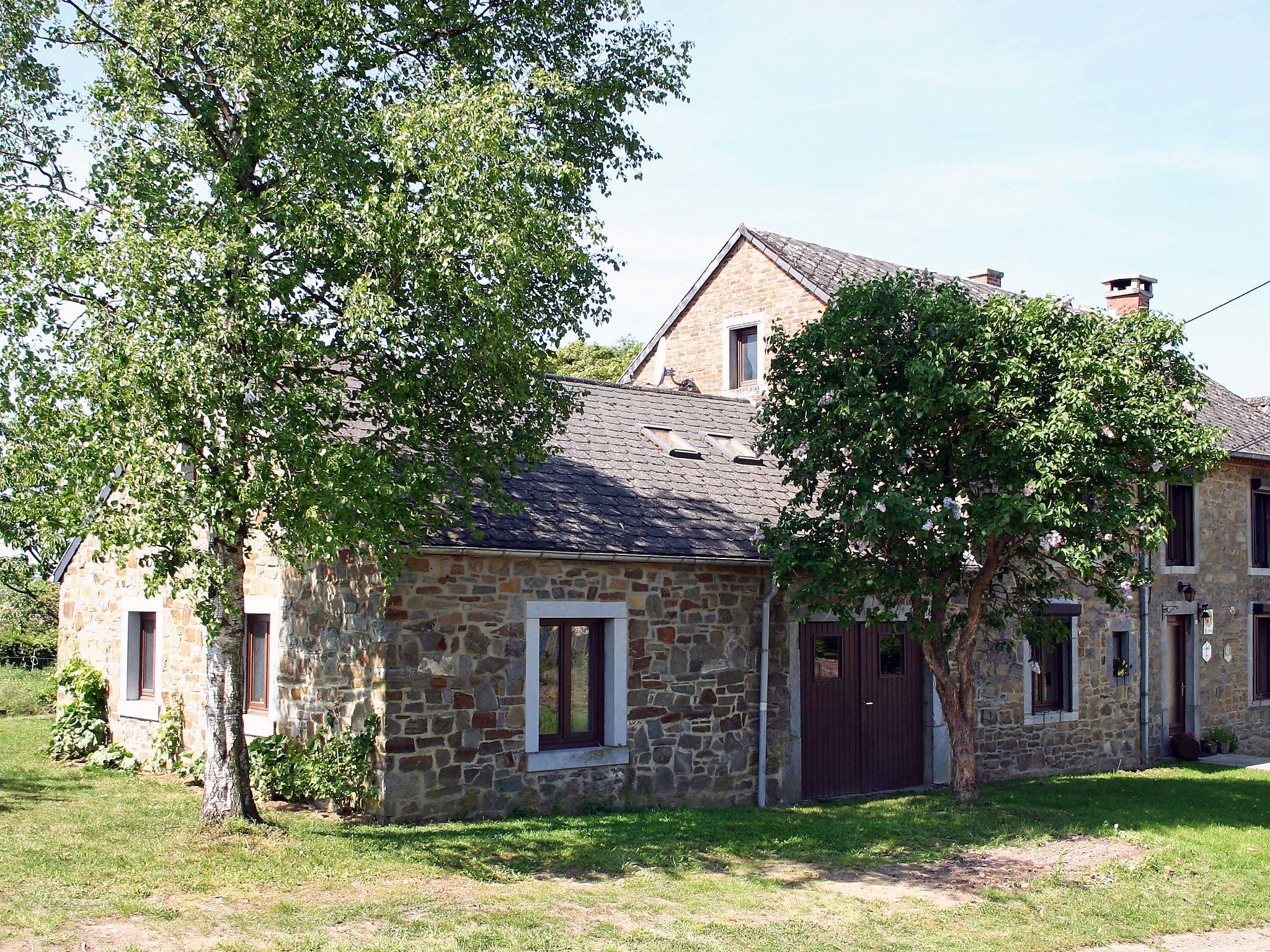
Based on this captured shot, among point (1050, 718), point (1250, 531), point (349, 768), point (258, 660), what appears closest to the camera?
point (349, 768)

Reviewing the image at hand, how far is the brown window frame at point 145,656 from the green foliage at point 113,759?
2.40 ft

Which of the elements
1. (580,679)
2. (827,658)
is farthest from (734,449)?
(580,679)

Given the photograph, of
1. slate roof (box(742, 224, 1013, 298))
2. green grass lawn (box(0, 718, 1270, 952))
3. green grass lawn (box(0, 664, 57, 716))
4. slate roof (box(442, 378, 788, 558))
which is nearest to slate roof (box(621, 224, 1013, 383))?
slate roof (box(742, 224, 1013, 298))

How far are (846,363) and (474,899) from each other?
6.58m

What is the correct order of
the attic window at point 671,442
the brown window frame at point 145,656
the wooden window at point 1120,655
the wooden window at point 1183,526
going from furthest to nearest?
the wooden window at point 1183,526
the wooden window at point 1120,655
the attic window at point 671,442
the brown window frame at point 145,656

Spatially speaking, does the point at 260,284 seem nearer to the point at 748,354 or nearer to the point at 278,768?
the point at 278,768

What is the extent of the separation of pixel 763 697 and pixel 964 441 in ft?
12.3

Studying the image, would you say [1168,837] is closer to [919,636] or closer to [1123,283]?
[919,636]

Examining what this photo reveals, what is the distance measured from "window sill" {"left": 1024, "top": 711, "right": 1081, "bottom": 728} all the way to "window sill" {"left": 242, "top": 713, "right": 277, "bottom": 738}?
1012cm

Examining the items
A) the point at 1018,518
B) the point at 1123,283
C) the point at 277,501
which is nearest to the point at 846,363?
the point at 1018,518

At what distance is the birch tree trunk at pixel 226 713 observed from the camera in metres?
10.2

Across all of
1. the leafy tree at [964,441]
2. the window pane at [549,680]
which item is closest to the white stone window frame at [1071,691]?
the leafy tree at [964,441]

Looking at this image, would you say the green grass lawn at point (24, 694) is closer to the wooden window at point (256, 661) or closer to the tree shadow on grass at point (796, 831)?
the wooden window at point (256, 661)

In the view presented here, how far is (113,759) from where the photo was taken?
578 inches
